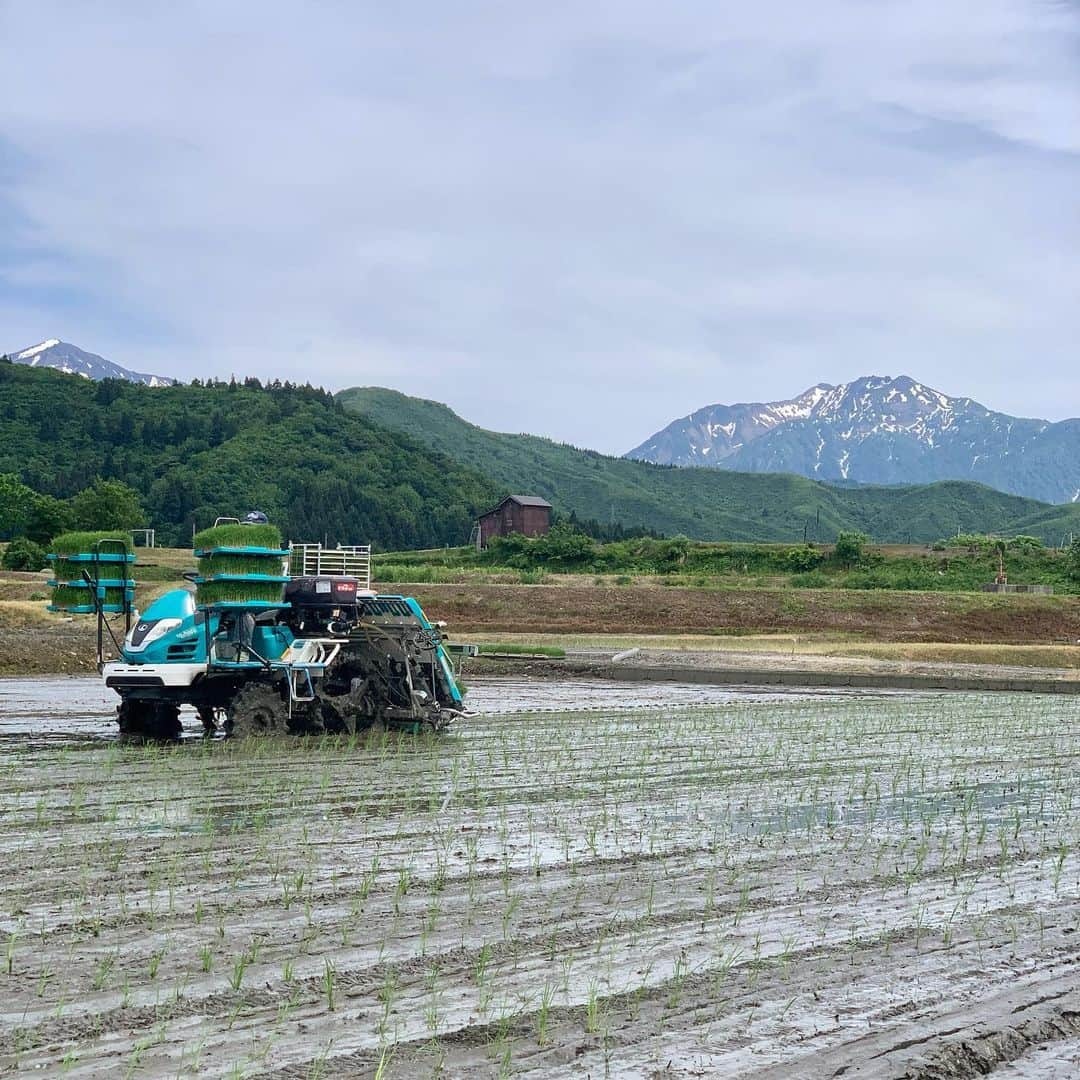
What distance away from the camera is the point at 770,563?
284ft

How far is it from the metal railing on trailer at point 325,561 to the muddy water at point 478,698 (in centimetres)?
248

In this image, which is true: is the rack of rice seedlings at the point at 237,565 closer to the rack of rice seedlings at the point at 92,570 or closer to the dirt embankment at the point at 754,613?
the rack of rice seedlings at the point at 92,570

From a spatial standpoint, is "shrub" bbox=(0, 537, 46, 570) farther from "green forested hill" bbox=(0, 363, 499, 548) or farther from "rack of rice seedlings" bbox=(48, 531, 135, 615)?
"rack of rice seedlings" bbox=(48, 531, 135, 615)

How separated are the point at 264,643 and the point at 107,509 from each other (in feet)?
248

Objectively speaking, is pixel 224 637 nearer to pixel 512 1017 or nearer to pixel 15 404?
pixel 512 1017

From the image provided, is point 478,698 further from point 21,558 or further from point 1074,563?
point 1074,563

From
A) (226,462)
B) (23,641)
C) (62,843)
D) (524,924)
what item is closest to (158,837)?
(62,843)

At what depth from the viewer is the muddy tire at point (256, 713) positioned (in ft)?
52.6

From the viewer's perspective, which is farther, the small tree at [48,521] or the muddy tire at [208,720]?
the small tree at [48,521]

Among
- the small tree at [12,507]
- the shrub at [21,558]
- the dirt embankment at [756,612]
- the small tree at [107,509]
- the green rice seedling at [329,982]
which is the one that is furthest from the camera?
the small tree at [12,507]

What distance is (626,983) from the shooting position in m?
6.59

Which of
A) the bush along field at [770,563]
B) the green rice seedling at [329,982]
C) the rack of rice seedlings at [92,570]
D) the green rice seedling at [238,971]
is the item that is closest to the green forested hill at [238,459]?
the bush along field at [770,563]

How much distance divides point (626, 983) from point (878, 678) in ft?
89.3

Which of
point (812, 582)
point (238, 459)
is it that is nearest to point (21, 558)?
point (812, 582)
